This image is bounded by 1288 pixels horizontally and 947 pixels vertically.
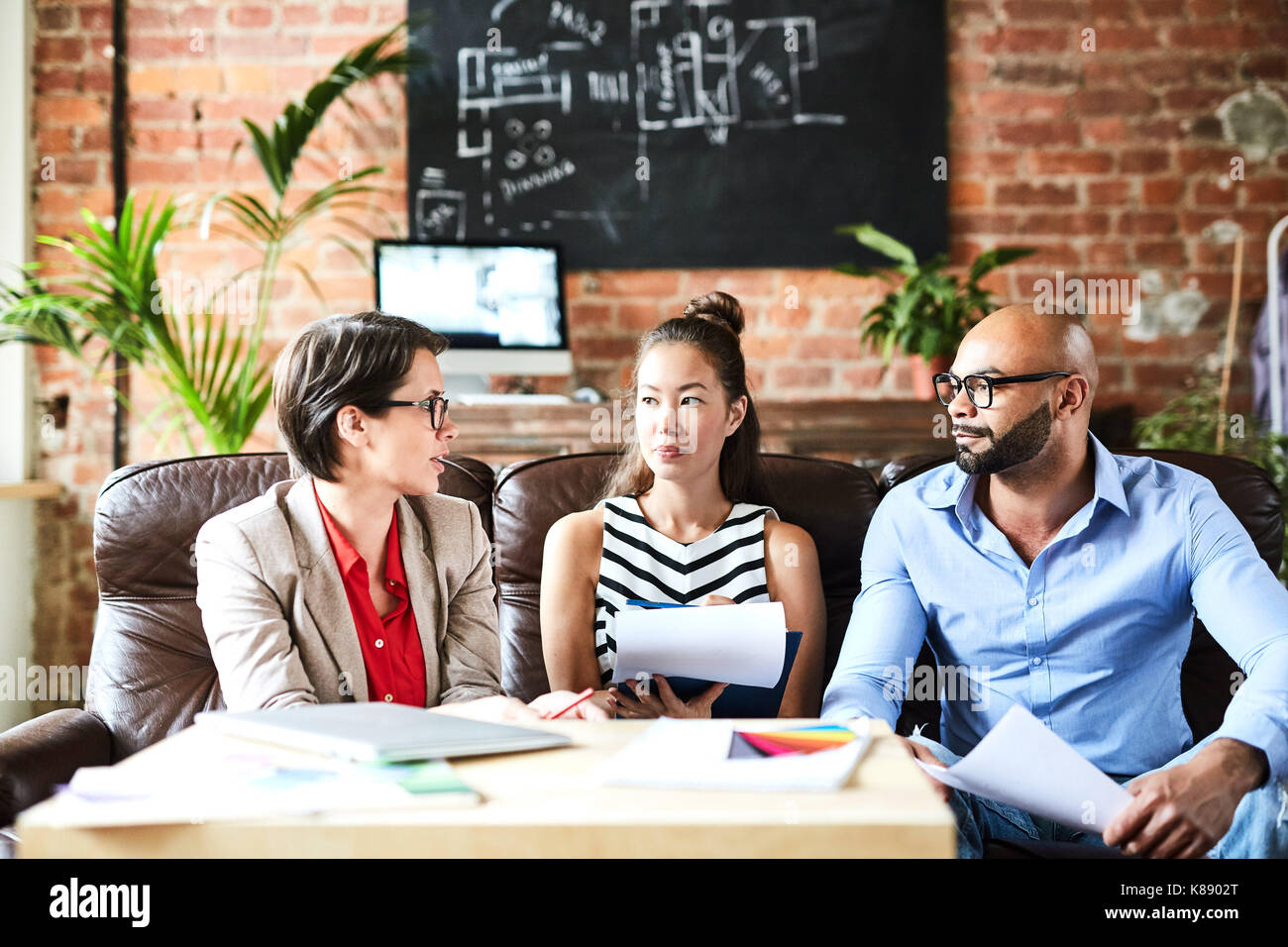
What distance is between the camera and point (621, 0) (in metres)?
3.51

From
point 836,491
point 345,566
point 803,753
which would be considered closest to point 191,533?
point 345,566

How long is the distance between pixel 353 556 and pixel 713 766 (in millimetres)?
770

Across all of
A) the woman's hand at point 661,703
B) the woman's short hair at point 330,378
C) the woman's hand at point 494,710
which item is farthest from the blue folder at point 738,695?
the woman's short hair at point 330,378

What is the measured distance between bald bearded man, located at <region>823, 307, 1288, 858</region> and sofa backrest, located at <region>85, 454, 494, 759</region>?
1122 millimetres

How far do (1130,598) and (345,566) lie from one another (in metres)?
1.16

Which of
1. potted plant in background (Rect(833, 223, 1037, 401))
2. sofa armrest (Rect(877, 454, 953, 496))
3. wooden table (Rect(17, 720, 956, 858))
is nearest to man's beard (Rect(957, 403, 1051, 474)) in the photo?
sofa armrest (Rect(877, 454, 953, 496))

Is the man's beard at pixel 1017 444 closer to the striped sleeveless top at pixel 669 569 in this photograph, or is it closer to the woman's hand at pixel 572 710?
the striped sleeveless top at pixel 669 569

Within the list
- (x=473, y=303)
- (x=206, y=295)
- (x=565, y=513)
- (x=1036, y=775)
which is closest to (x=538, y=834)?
(x=1036, y=775)

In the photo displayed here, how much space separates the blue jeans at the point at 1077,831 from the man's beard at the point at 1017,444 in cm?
44

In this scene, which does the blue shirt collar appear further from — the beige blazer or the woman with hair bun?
the beige blazer

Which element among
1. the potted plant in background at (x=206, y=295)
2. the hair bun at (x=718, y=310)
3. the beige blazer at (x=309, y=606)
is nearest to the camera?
the beige blazer at (x=309, y=606)

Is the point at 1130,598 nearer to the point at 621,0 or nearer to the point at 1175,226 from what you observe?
the point at 1175,226

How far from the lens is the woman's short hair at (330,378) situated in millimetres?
1555

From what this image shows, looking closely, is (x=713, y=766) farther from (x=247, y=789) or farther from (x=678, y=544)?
(x=678, y=544)
